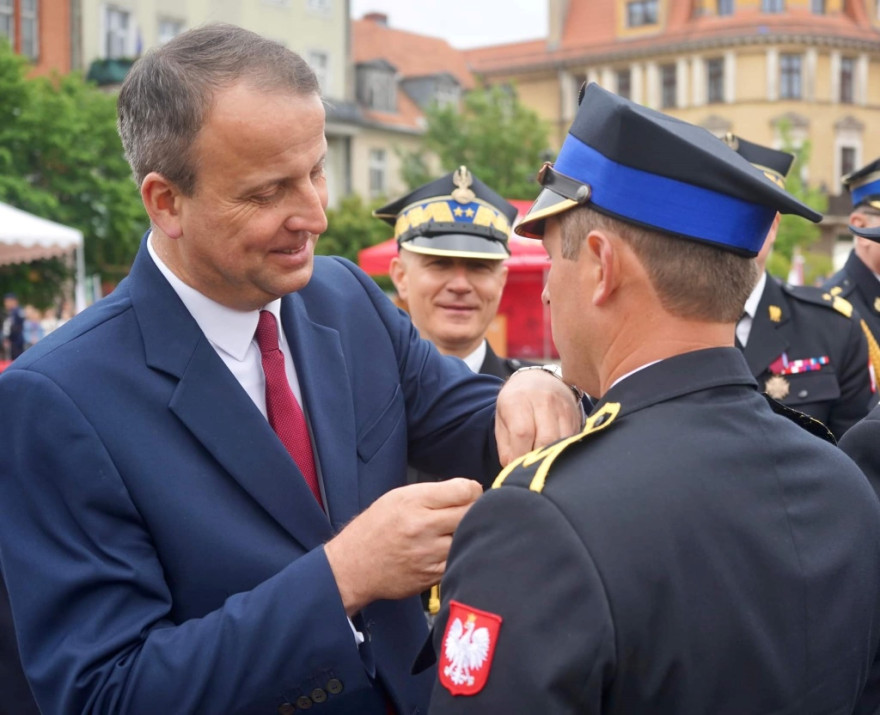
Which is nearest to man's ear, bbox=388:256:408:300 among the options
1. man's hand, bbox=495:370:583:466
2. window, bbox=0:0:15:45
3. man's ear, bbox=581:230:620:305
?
man's hand, bbox=495:370:583:466

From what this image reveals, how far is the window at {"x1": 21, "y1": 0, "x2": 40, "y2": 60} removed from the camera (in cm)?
2741

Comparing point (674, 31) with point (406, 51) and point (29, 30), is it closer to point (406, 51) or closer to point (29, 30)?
point (406, 51)

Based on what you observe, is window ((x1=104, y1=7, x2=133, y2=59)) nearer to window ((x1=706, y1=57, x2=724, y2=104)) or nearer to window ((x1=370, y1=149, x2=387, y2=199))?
window ((x1=370, y1=149, x2=387, y2=199))

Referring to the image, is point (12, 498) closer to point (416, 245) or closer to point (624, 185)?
point (624, 185)

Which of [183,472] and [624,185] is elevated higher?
[624,185]

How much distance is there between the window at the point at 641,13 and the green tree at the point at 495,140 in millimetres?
19148

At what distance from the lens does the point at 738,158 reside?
5.98 feet

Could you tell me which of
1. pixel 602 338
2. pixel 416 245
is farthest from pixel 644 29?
pixel 602 338

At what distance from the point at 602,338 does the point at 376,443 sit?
727 millimetres

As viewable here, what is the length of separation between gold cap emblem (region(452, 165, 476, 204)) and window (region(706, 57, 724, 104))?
43837 millimetres

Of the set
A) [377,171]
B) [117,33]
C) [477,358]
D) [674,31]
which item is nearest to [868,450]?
[477,358]

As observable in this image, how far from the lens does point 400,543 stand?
1879 mm

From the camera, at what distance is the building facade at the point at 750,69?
1801 inches

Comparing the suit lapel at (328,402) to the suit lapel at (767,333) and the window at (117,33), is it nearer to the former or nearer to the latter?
the suit lapel at (767,333)
